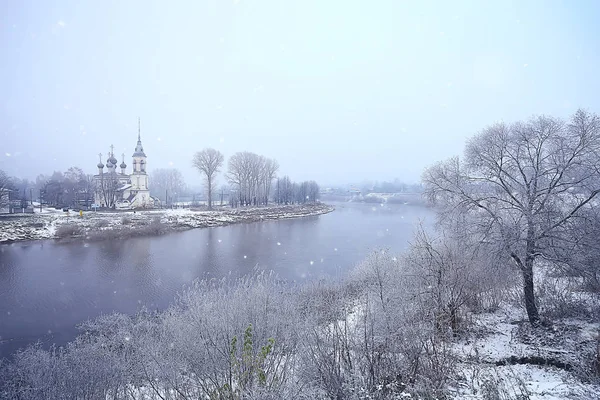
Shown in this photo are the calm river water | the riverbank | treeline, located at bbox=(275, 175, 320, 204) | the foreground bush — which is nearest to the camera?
the foreground bush

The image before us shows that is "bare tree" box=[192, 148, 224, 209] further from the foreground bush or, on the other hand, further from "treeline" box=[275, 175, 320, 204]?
the foreground bush

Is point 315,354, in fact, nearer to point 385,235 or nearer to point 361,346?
point 361,346

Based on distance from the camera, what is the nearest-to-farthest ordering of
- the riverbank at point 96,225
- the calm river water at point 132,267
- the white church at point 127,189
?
the calm river water at point 132,267 < the riverbank at point 96,225 < the white church at point 127,189

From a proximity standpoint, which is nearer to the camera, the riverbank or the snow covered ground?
the snow covered ground

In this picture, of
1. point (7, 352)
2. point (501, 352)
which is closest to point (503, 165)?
point (501, 352)

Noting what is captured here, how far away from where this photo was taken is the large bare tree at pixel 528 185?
7605 millimetres

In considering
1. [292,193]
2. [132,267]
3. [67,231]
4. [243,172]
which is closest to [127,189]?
[243,172]

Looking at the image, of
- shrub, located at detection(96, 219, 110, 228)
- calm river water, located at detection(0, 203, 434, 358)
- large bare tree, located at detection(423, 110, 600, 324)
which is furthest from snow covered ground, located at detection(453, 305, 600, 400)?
shrub, located at detection(96, 219, 110, 228)

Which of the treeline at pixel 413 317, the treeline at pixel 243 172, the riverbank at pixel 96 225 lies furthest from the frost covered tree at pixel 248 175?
the treeline at pixel 413 317

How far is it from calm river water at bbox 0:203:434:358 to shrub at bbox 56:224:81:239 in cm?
117

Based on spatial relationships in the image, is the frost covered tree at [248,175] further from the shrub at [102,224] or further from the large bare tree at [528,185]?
the large bare tree at [528,185]

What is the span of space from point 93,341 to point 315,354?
6.50 meters

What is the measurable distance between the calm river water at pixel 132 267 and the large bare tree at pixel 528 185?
2.73m

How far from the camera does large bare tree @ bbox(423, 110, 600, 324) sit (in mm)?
7605
